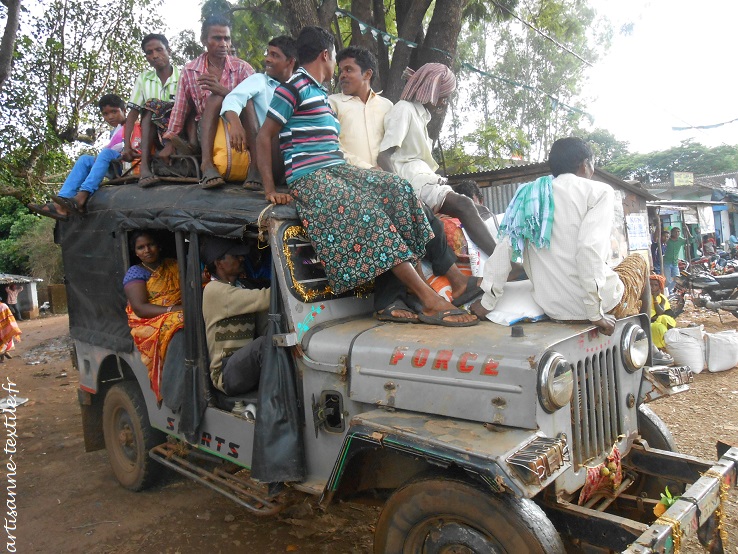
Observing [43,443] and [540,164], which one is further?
[540,164]

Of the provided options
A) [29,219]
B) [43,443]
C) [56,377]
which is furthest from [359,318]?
[29,219]

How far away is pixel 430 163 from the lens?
4516mm

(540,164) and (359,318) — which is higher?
(540,164)

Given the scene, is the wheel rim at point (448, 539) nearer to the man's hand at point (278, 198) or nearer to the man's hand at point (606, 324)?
the man's hand at point (606, 324)

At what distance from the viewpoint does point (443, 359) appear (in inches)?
100

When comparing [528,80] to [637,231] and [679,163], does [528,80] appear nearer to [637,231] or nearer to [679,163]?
[679,163]

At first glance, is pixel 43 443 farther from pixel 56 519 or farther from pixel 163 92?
pixel 163 92

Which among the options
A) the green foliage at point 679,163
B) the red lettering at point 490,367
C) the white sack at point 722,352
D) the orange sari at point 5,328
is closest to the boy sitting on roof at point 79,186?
the red lettering at point 490,367

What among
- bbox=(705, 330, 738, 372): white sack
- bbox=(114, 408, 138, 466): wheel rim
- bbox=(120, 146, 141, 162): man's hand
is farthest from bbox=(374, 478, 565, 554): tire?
bbox=(705, 330, 738, 372): white sack

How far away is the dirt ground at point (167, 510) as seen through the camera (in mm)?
3680

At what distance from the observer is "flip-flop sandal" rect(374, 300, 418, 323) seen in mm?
3135

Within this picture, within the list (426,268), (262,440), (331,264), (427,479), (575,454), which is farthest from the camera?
(426,268)

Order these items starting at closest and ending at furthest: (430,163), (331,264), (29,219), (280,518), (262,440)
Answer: (262,440), (331,264), (280,518), (430,163), (29,219)

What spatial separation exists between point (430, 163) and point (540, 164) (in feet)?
18.4
